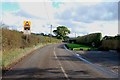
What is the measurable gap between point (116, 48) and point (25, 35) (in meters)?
15.5

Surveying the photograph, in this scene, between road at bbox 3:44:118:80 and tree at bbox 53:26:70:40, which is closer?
road at bbox 3:44:118:80

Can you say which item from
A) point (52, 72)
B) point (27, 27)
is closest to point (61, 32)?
Answer: point (27, 27)

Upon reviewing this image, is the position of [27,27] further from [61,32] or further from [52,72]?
[61,32]

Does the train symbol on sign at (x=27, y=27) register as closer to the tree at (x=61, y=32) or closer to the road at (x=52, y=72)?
the road at (x=52, y=72)

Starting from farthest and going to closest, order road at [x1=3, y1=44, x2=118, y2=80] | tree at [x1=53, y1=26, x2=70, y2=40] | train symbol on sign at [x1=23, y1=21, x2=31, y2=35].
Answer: tree at [x1=53, y1=26, x2=70, y2=40], train symbol on sign at [x1=23, y1=21, x2=31, y2=35], road at [x1=3, y1=44, x2=118, y2=80]

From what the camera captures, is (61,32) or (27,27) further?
(61,32)

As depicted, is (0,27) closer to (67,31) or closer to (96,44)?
(96,44)

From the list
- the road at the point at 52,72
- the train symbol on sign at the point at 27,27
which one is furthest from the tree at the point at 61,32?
the road at the point at 52,72

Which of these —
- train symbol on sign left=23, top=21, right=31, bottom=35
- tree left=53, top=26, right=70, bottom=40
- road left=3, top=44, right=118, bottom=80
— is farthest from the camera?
tree left=53, top=26, right=70, bottom=40

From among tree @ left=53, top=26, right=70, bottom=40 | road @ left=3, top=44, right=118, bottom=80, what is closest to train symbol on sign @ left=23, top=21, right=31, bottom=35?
road @ left=3, top=44, right=118, bottom=80

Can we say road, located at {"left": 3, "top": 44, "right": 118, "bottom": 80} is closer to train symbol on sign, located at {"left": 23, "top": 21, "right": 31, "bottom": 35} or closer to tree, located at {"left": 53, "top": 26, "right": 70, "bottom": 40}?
train symbol on sign, located at {"left": 23, "top": 21, "right": 31, "bottom": 35}

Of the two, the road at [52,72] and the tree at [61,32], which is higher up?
the tree at [61,32]

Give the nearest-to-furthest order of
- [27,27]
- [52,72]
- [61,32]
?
[52,72] < [27,27] < [61,32]

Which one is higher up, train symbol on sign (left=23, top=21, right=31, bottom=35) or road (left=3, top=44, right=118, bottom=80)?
train symbol on sign (left=23, top=21, right=31, bottom=35)
